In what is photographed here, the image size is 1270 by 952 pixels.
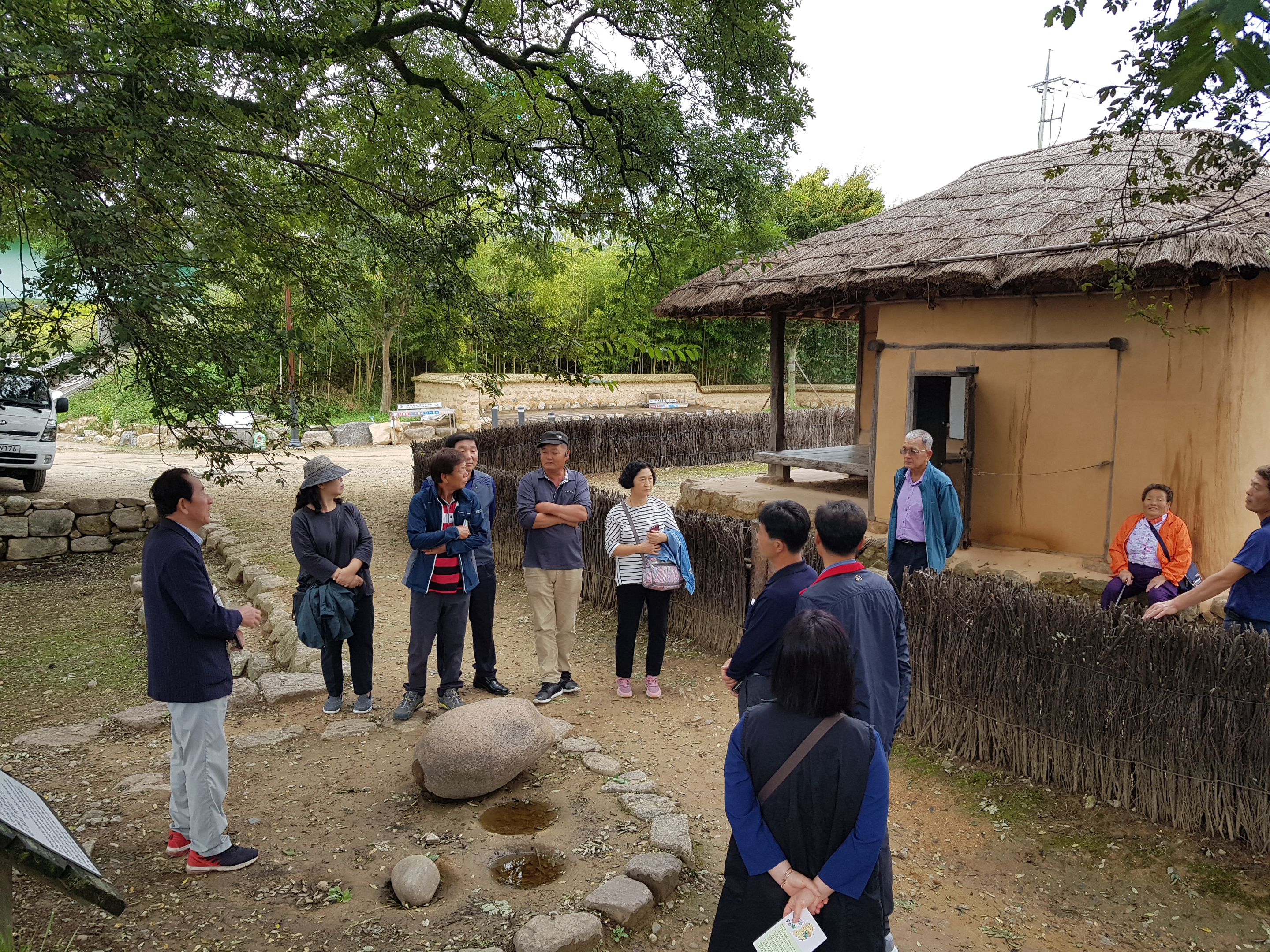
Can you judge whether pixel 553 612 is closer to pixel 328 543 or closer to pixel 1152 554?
pixel 328 543

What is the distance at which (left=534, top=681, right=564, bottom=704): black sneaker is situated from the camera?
5.38 m

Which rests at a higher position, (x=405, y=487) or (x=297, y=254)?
(x=297, y=254)

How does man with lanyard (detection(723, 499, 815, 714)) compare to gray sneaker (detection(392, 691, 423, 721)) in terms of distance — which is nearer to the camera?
man with lanyard (detection(723, 499, 815, 714))

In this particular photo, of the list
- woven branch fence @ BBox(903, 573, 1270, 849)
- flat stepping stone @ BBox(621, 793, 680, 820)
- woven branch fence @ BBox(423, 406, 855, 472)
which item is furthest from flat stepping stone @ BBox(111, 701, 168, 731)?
woven branch fence @ BBox(423, 406, 855, 472)

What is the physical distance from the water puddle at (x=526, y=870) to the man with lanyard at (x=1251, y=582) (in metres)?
3.03

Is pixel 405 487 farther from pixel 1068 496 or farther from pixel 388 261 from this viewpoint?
pixel 1068 496

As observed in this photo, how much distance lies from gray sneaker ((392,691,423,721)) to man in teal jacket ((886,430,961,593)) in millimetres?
3046

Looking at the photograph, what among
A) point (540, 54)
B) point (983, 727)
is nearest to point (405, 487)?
point (540, 54)

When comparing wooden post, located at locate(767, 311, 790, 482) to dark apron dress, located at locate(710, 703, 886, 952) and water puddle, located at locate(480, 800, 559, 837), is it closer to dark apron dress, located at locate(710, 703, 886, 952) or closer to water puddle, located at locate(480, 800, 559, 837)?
water puddle, located at locate(480, 800, 559, 837)

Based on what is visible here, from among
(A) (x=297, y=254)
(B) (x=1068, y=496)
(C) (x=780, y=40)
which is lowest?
(B) (x=1068, y=496)

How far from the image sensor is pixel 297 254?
217 inches

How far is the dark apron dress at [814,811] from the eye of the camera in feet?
6.66

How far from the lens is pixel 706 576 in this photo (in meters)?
6.40

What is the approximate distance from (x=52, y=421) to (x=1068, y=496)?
1255 cm
